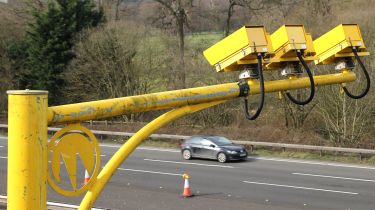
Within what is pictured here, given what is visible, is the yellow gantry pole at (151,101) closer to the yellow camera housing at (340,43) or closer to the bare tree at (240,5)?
the yellow camera housing at (340,43)

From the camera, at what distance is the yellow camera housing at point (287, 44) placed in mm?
4504

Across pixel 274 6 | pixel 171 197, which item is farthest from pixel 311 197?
pixel 274 6

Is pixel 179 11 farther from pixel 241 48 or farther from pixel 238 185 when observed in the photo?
pixel 241 48

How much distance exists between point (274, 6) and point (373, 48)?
13390 mm

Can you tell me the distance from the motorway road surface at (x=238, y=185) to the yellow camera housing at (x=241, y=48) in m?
11.5

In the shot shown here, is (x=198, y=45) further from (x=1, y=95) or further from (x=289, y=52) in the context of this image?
(x=289, y=52)

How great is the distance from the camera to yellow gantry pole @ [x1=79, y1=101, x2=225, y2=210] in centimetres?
307

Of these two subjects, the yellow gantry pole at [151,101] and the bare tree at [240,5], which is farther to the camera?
the bare tree at [240,5]

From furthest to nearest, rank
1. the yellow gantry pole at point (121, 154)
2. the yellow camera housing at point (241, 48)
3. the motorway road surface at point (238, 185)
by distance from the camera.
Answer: the motorway road surface at point (238, 185) → the yellow camera housing at point (241, 48) → the yellow gantry pole at point (121, 154)

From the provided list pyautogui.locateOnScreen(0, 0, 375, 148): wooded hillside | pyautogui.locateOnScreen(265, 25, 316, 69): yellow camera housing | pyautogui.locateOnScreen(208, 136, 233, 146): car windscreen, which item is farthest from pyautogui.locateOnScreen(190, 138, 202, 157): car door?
pyautogui.locateOnScreen(265, 25, 316, 69): yellow camera housing

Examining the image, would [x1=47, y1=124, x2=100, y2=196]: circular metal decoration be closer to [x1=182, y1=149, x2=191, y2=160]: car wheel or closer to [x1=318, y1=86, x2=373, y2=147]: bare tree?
[x1=182, y1=149, x2=191, y2=160]: car wheel

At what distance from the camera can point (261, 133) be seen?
102 ft

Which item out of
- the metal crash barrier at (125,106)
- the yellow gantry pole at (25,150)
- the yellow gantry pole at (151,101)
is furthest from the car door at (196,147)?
the yellow gantry pole at (25,150)

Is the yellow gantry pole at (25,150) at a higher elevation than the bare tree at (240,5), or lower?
lower
